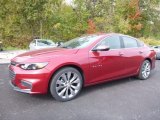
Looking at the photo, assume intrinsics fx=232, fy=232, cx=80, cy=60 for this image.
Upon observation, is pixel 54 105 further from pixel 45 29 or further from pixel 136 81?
pixel 45 29

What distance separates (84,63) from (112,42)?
1.16 meters

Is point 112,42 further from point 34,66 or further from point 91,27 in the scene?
point 91,27

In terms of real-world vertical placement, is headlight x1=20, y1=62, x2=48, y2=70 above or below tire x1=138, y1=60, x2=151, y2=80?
above

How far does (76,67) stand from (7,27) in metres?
17.2

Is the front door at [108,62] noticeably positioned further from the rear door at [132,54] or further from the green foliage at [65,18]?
the green foliage at [65,18]

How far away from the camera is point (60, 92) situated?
→ 15.2 feet

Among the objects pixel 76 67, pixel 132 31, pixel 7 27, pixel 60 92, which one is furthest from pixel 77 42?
pixel 132 31

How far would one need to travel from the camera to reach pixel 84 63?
15.9ft

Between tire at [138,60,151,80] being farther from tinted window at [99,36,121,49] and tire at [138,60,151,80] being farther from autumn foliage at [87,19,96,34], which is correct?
autumn foliage at [87,19,96,34]

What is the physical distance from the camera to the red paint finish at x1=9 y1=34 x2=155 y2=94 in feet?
14.3

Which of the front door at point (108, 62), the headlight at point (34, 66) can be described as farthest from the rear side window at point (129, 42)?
the headlight at point (34, 66)

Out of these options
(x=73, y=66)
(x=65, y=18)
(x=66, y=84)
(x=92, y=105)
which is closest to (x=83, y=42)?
(x=73, y=66)

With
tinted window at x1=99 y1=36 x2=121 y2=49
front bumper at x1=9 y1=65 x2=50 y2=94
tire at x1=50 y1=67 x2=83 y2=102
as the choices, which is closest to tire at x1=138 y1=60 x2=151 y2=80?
tinted window at x1=99 y1=36 x2=121 y2=49

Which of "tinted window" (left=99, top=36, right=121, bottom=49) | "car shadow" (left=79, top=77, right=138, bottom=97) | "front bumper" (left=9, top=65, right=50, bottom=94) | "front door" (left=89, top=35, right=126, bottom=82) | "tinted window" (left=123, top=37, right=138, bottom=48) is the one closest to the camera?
"front bumper" (left=9, top=65, right=50, bottom=94)
